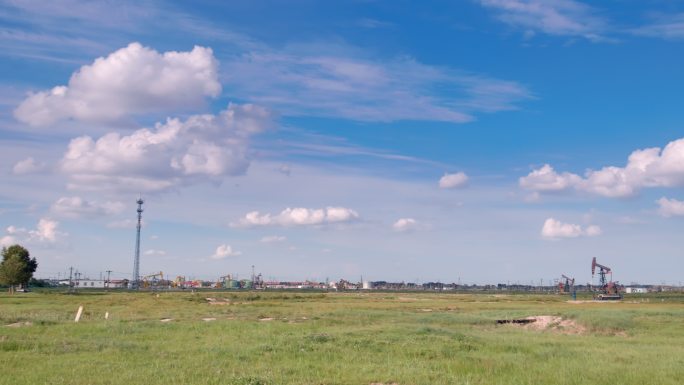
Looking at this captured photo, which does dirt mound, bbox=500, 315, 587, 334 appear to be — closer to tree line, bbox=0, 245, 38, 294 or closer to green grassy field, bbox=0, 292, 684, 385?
green grassy field, bbox=0, 292, 684, 385

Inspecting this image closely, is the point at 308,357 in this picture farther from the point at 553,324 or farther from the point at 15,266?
the point at 15,266

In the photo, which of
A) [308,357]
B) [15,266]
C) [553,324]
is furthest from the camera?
[15,266]

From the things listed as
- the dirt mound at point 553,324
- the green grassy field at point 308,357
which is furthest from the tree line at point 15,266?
the dirt mound at point 553,324

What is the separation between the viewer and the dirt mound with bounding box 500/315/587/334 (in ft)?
143

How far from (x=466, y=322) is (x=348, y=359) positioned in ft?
85.5

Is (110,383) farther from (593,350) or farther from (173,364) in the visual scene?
(593,350)

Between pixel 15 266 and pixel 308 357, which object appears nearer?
pixel 308 357

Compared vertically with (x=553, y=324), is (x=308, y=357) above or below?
above

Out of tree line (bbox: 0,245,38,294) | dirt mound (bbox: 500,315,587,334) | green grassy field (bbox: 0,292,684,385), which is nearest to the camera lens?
green grassy field (bbox: 0,292,684,385)

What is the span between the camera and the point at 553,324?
4634cm

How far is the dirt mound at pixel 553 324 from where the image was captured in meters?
43.7

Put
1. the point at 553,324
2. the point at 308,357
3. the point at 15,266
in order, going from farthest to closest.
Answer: the point at 15,266
the point at 553,324
the point at 308,357

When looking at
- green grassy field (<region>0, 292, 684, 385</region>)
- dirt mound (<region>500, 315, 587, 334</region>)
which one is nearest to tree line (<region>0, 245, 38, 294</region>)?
green grassy field (<region>0, 292, 684, 385</region>)

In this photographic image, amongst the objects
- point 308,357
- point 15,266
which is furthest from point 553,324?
point 15,266
